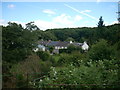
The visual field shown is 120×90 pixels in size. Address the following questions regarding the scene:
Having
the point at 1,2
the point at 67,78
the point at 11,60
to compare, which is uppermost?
the point at 1,2

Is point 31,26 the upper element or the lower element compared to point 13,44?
upper

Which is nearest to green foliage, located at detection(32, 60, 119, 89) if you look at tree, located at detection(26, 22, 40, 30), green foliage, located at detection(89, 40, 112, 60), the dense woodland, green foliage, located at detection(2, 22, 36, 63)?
the dense woodland

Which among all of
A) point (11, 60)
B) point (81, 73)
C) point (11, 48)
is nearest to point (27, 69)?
point (11, 60)

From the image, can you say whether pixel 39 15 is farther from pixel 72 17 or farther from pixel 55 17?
pixel 72 17

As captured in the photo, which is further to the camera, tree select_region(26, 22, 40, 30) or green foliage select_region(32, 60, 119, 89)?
tree select_region(26, 22, 40, 30)

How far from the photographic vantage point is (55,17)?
537 cm

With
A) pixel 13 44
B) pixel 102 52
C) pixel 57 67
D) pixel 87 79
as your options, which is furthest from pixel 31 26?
pixel 87 79

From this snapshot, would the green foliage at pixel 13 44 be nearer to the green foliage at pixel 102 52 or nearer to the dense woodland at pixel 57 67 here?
the dense woodland at pixel 57 67

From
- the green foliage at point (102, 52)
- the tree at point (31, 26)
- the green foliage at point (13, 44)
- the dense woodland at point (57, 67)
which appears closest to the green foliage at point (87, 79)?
the dense woodland at point (57, 67)

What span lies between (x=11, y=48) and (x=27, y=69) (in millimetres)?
2462

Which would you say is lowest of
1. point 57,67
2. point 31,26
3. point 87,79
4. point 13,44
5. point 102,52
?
point 87,79

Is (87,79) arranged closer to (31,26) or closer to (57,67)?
(57,67)

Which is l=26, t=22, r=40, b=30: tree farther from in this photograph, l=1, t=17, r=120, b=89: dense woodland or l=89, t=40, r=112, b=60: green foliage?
l=89, t=40, r=112, b=60: green foliage

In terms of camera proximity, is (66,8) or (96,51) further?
(96,51)
